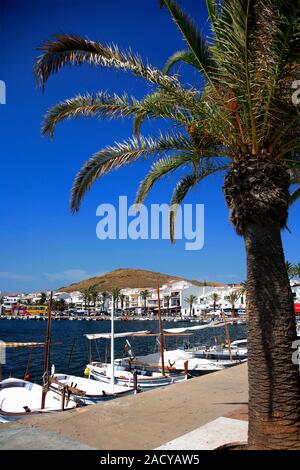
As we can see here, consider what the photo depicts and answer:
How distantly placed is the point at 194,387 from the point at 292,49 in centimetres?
958

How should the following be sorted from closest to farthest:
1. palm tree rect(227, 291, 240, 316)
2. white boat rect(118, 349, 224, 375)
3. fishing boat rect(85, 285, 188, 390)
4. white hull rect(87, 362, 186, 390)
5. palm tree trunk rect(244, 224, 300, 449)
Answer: palm tree trunk rect(244, 224, 300, 449) → fishing boat rect(85, 285, 188, 390) → white hull rect(87, 362, 186, 390) → white boat rect(118, 349, 224, 375) → palm tree rect(227, 291, 240, 316)

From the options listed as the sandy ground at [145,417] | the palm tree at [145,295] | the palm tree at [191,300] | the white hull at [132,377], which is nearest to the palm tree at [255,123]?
the sandy ground at [145,417]

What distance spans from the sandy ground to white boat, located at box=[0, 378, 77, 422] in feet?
21.1

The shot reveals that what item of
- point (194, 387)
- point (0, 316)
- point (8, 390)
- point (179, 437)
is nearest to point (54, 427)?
point (179, 437)

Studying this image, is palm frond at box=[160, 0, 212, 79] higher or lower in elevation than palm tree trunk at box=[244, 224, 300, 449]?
higher

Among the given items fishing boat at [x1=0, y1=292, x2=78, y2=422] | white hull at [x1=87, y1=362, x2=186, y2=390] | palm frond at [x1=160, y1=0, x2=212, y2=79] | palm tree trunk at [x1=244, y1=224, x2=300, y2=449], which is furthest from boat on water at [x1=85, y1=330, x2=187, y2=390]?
palm frond at [x1=160, y1=0, x2=212, y2=79]

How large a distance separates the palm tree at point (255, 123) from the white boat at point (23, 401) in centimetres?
1155

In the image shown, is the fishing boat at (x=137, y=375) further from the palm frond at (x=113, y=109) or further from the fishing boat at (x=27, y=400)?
the palm frond at (x=113, y=109)

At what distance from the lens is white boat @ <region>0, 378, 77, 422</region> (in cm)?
1543

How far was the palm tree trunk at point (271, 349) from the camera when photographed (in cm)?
566

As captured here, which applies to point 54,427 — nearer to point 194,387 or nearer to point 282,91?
point 194,387

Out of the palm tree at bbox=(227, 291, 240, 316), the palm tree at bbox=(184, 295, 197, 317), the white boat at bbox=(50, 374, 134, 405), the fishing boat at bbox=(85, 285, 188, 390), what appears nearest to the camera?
the white boat at bbox=(50, 374, 134, 405)

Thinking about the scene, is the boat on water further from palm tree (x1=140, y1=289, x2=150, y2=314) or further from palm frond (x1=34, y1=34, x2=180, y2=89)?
palm tree (x1=140, y1=289, x2=150, y2=314)

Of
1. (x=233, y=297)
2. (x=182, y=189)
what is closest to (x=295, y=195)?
(x=182, y=189)
